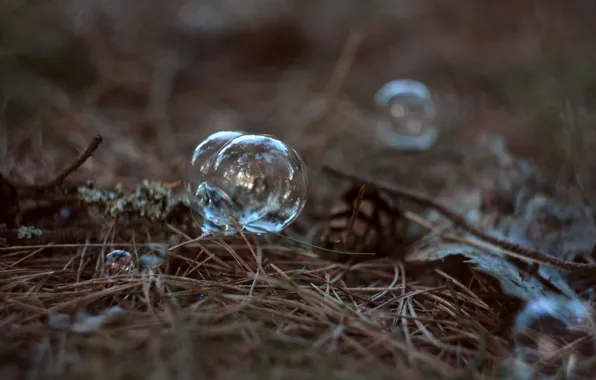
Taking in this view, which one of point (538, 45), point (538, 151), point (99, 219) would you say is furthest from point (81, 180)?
point (538, 45)

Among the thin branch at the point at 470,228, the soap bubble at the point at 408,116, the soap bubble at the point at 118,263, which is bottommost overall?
the soap bubble at the point at 118,263

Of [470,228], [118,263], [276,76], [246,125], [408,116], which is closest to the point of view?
[118,263]

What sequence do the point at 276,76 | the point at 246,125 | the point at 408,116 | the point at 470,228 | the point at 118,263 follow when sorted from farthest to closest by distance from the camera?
the point at 276,76, the point at 246,125, the point at 408,116, the point at 470,228, the point at 118,263

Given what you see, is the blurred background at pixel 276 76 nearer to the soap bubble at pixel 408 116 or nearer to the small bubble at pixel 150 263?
the soap bubble at pixel 408 116

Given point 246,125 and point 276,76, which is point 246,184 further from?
point 276,76

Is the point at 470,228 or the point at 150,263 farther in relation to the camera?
the point at 470,228

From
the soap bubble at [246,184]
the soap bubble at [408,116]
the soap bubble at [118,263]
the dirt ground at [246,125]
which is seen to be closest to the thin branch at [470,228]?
the dirt ground at [246,125]

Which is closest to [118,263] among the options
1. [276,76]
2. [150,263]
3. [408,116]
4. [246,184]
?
[150,263]
